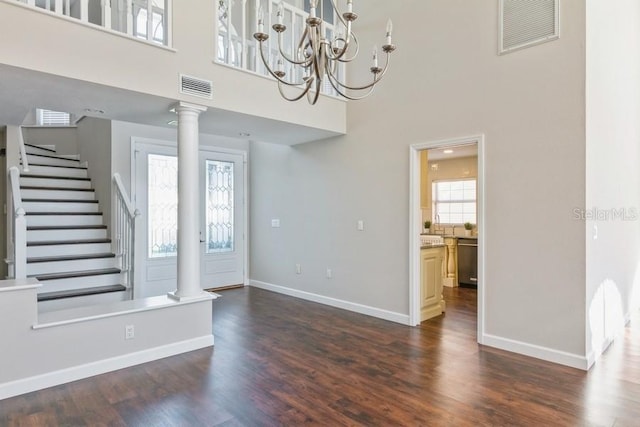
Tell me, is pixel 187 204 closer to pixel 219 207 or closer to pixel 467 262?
pixel 219 207

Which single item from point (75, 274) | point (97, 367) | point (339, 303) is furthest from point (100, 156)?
point (339, 303)

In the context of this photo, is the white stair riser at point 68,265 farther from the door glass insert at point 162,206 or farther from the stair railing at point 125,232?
the door glass insert at point 162,206

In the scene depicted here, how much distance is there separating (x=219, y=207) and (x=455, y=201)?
15.4 feet

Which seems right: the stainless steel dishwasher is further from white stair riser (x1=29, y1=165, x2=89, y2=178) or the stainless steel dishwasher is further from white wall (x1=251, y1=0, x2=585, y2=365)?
white stair riser (x1=29, y1=165, x2=89, y2=178)

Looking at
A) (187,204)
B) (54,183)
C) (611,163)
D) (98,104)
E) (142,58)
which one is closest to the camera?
(142,58)

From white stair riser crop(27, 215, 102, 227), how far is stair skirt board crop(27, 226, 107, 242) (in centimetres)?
21

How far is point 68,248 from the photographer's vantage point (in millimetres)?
4684

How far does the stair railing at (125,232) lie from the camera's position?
466 centimetres

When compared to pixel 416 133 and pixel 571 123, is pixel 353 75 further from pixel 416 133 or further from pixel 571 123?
pixel 571 123

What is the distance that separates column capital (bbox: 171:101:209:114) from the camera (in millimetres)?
3498

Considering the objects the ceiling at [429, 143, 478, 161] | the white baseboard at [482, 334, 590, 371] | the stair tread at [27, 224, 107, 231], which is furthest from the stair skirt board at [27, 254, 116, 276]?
the ceiling at [429, 143, 478, 161]

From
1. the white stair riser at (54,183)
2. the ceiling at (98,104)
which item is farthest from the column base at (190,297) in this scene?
the white stair riser at (54,183)

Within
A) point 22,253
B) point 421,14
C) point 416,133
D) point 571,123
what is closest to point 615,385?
point 571,123

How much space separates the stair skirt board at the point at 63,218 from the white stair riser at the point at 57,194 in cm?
42
